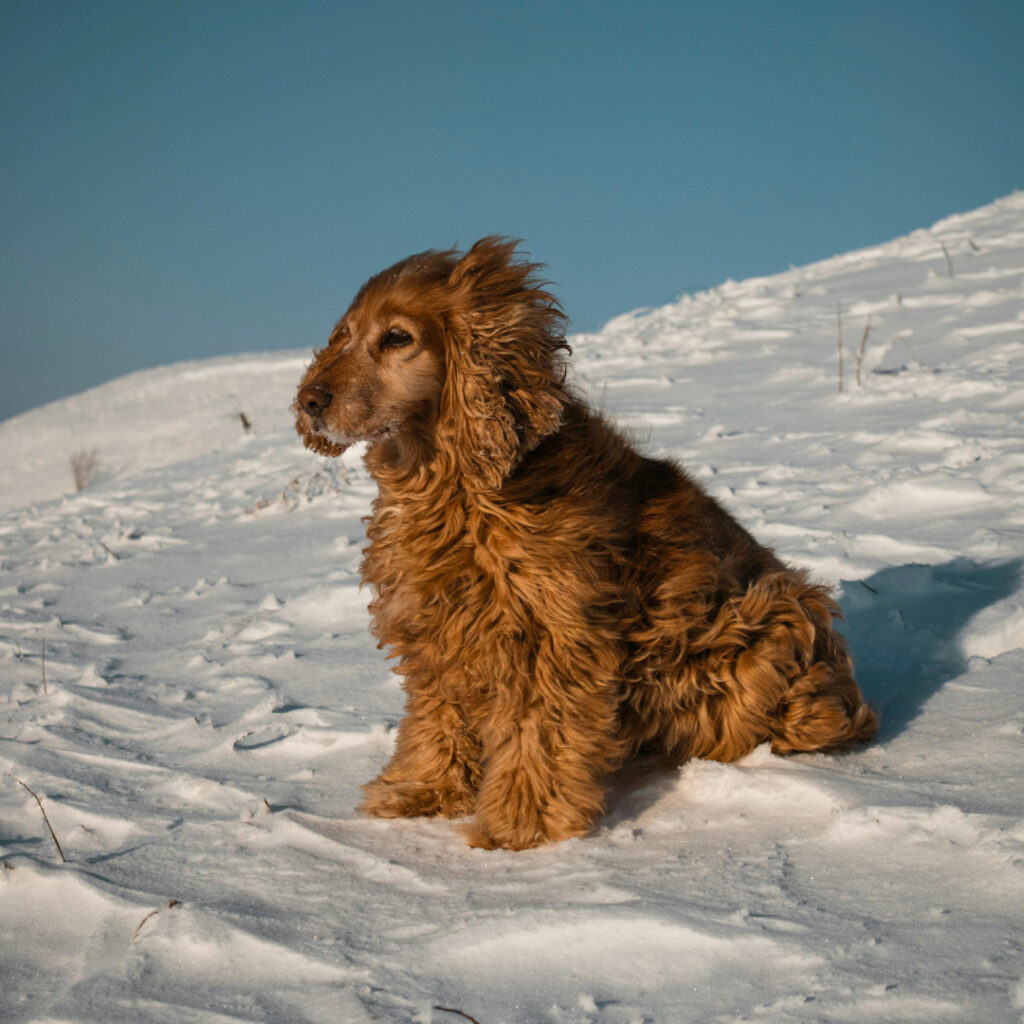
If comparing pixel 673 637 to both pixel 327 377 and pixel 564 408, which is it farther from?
pixel 327 377

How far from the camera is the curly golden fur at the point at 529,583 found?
3135 millimetres

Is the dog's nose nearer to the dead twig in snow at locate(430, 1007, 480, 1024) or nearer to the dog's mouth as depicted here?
the dog's mouth

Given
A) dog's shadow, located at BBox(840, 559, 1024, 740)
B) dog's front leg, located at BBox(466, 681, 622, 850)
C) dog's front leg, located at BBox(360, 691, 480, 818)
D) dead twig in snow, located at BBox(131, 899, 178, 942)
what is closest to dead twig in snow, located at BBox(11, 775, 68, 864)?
dead twig in snow, located at BBox(131, 899, 178, 942)

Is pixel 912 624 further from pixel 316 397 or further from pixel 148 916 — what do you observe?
pixel 148 916

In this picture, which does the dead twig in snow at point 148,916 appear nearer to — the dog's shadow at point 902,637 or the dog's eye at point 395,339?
the dog's shadow at point 902,637

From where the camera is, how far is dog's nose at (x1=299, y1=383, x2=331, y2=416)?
315 cm

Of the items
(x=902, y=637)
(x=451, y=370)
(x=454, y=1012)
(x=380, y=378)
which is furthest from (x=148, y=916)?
(x=902, y=637)

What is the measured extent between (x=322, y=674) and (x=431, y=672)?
158 cm

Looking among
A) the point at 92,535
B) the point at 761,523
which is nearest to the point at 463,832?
the point at 761,523

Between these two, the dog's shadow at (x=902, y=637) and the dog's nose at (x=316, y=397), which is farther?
the dog's shadow at (x=902, y=637)

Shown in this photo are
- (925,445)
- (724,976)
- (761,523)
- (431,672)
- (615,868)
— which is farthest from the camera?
(925,445)

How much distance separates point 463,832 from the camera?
10.8ft

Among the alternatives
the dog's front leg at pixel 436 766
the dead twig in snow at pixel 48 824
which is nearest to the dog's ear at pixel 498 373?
the dog's front leg at pixel 436 766

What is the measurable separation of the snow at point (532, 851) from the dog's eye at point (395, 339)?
1.66 m
